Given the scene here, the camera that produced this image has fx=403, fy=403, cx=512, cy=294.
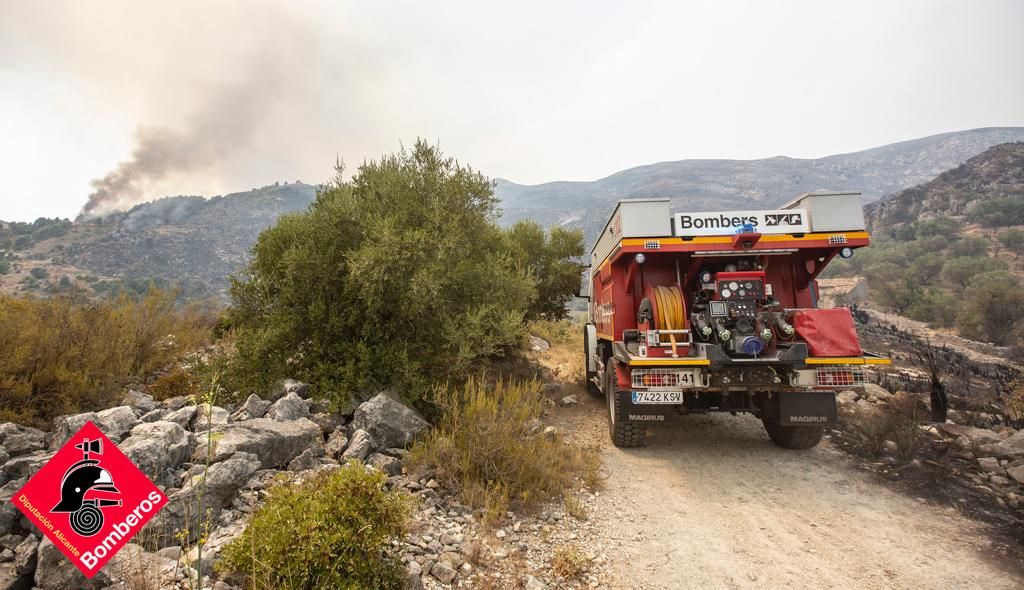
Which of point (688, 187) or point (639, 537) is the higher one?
point (688, 187)

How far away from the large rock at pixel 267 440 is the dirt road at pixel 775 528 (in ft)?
11.1

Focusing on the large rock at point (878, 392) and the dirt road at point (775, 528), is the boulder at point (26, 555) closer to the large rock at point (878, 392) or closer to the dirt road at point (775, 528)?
the dirt road at point (775, 528)

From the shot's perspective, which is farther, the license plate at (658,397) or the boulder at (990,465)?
the license plate at (658,397)

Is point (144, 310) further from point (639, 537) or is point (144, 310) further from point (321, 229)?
point (639, 537)

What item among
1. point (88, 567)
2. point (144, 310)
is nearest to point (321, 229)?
point (144, 310)

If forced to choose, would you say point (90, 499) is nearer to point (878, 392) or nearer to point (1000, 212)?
point (878, 392)

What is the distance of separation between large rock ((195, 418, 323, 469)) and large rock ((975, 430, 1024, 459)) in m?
8.58

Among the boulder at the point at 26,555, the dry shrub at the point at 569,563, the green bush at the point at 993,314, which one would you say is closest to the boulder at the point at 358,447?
the boulder at the point at 26,555

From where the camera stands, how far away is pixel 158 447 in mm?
3562

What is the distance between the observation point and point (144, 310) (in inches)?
313

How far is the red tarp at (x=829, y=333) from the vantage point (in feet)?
17.6

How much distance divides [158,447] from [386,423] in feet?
7.43

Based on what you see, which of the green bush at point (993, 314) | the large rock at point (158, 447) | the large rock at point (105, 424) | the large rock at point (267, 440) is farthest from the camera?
the green bush at point (993, 314)

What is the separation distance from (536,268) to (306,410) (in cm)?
1035
